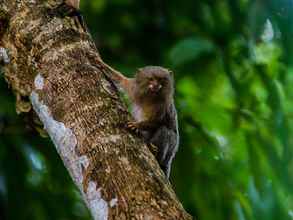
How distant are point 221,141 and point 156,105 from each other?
2.38 feet

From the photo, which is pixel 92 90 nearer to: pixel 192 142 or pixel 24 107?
pixel 24 107

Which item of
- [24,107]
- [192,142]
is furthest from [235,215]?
[24,107]

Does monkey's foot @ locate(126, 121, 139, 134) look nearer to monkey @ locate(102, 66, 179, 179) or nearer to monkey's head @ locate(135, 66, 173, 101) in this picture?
monkey @ locate(102, 66, 179, 179)

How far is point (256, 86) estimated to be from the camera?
5875mm

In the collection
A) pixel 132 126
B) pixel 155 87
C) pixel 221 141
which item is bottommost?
pixel 221 141

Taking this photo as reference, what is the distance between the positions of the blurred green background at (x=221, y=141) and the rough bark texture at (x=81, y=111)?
0.68 metres

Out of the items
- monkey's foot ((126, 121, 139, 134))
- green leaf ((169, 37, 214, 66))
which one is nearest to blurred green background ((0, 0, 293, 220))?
green leaf ((169, 37, 214, 66))

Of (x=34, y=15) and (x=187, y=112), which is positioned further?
(x=187, y=112)

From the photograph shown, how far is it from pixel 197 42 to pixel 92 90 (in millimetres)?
2209

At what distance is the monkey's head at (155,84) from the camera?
4.50 m

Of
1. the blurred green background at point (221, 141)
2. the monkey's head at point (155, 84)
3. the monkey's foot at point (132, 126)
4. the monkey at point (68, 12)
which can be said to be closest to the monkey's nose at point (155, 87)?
the monkey's head at point (155, 84)

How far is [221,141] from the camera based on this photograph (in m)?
4.98

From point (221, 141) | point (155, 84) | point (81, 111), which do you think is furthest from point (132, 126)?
point (221, 141)

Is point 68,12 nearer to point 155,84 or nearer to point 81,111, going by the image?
point 81,111
